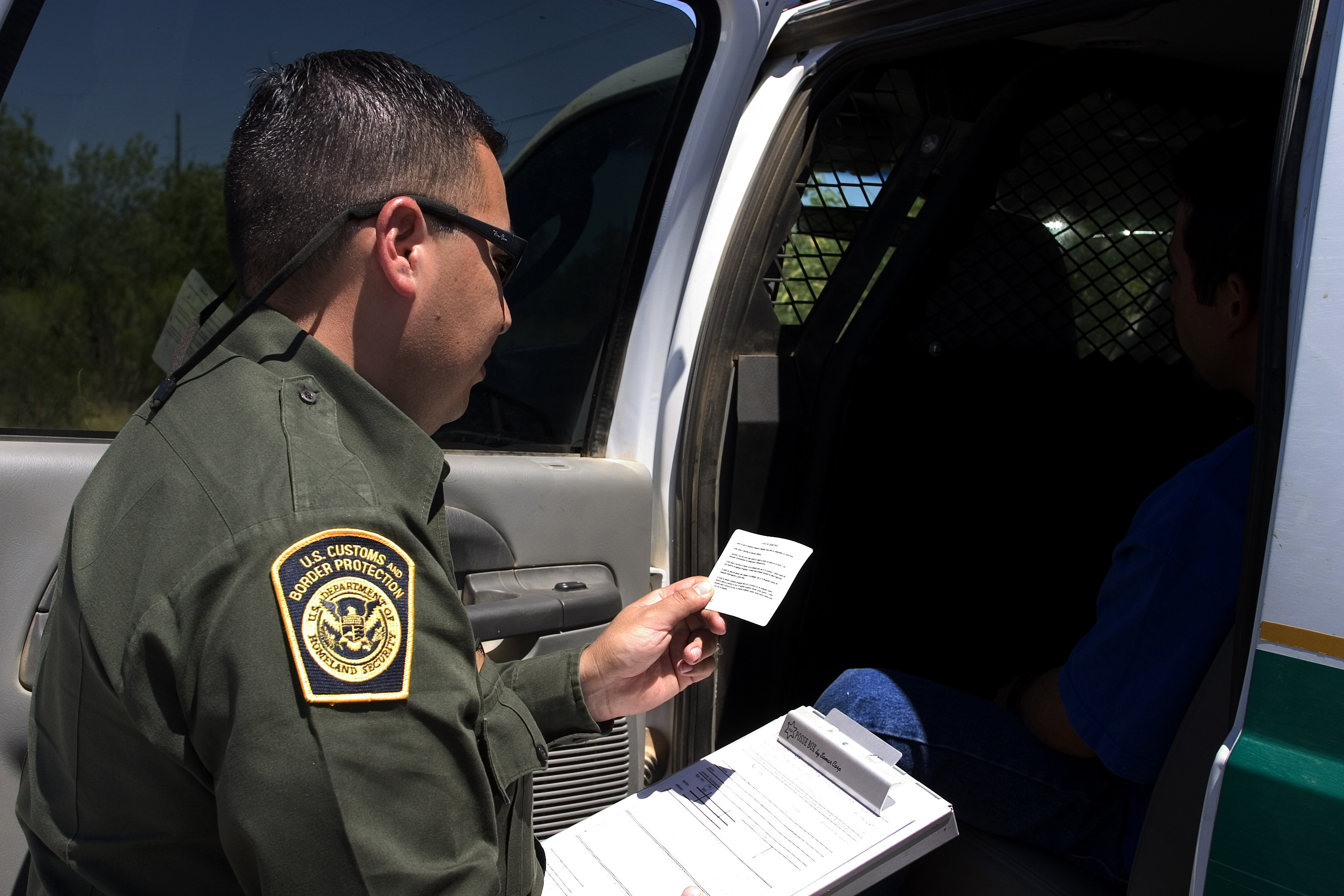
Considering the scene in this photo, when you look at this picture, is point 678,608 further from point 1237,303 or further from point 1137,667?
point 1237,303

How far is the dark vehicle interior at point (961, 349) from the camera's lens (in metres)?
2.11

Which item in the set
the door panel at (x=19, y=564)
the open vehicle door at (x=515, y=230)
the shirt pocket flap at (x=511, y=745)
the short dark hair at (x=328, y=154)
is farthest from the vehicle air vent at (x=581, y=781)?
the short dark hair at (x=328, y=154)

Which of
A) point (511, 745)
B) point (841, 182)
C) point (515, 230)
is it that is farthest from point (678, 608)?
point (841, 182)

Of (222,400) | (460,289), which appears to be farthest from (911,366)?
(222,400)

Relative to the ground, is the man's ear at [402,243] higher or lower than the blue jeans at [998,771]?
higher

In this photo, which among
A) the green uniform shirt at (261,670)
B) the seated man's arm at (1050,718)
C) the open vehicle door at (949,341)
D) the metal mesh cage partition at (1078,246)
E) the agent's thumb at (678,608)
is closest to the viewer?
the green uniform shirt at (261,670)

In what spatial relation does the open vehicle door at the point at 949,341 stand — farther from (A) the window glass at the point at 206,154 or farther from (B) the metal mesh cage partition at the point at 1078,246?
(A) the window glass at the point at 206,154

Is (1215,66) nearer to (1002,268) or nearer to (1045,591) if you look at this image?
(1002,268)

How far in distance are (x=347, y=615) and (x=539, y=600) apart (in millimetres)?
1022

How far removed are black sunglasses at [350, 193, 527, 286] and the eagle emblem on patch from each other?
1.26 ft

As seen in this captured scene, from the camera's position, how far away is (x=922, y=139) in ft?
7.29

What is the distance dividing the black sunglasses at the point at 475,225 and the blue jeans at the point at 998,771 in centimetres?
102

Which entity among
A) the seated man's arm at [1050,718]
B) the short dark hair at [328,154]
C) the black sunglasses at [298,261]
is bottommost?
the seated man's arm at [1050,718]

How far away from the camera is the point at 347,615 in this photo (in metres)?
0.87
